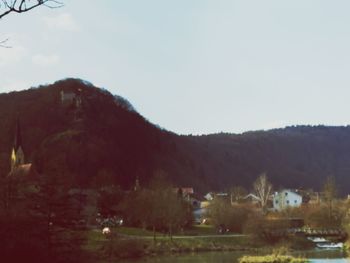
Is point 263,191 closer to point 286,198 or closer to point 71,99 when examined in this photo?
point 286,198

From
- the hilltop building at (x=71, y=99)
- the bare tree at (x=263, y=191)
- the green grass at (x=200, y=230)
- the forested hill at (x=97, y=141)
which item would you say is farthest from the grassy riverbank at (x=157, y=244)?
the hilltop building at (x=71, y=99)

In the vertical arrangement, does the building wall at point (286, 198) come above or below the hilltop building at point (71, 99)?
below

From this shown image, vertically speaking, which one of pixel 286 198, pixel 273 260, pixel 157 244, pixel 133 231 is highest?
pixel 286 198

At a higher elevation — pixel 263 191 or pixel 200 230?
pixel 263 191

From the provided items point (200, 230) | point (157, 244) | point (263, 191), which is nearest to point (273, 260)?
point (157, 244)

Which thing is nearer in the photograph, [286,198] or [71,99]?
[286,198]

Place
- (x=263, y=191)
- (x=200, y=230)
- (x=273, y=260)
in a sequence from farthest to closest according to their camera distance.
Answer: (x=263, y=191), (x=200, y=230), (x=273, y=260)

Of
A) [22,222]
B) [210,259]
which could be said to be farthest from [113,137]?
[22,222]

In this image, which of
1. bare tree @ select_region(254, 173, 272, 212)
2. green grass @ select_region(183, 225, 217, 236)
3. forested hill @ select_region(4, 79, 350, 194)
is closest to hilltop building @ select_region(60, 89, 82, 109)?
forested hill @ select_region(4, 79, 350, 194)

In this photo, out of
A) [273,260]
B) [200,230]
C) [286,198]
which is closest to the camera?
[273,260]

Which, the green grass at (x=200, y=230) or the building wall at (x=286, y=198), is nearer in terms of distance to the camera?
the green grass at (x=200, y=230)

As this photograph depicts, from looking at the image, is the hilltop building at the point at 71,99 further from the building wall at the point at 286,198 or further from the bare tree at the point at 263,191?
the building wall at the point at 286,198

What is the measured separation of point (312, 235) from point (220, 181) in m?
109

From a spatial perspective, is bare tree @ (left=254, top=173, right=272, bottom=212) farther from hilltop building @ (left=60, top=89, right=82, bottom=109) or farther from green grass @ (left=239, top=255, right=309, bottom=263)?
green grass @ (left=239, top=255, right=309, bottom=263)
